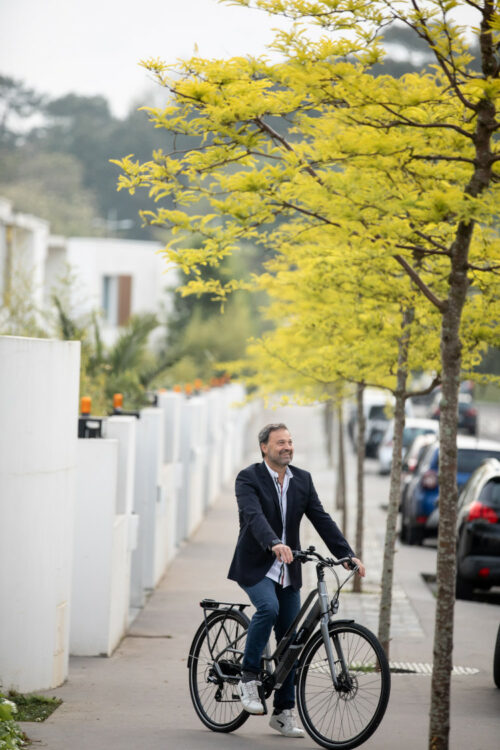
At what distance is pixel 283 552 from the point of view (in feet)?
20.5

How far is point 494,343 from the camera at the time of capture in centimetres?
877

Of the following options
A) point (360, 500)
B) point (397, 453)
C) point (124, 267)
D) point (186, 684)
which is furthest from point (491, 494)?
point (124, 267)

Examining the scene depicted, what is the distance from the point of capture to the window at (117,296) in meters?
56.4

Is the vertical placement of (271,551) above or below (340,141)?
below

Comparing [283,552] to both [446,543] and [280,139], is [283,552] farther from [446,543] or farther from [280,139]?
[280,139]

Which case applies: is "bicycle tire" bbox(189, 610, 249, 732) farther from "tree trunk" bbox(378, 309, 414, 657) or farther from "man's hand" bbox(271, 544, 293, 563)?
"tree trunk" bbox(378, 309, 414, 657)

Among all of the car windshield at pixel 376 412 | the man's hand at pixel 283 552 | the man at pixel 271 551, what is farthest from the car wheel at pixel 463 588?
the car windshield at pixel 376 412

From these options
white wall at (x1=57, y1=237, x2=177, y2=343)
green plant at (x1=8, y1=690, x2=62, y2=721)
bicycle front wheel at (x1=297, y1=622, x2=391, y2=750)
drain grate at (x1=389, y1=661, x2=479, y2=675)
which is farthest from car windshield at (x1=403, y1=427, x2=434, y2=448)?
white wall at (x1=57, y1=237, x2=177, y2=343)

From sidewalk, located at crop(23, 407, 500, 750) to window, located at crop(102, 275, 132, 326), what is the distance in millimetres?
41177

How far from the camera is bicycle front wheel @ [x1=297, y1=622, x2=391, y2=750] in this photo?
6.29 m

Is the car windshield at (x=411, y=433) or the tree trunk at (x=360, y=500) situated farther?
the car windshield at (x=411, y=433)

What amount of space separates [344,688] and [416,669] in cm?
308

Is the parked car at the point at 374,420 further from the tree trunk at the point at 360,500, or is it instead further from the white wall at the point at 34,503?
the white wall at the point at 34,503

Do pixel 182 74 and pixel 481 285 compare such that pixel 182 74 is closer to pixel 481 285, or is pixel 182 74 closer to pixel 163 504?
pixel 481 285
